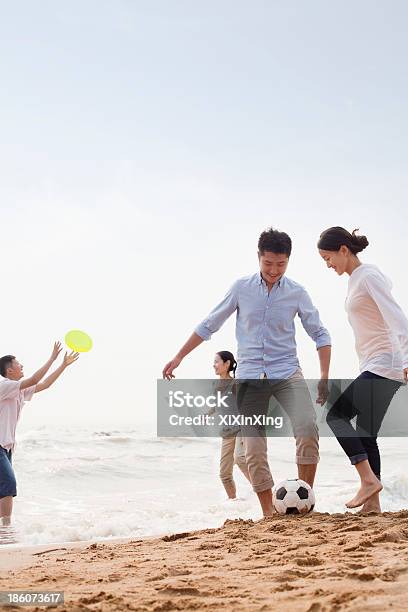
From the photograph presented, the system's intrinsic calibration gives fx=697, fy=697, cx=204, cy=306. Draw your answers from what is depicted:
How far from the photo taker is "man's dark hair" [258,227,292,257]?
5.25 meters

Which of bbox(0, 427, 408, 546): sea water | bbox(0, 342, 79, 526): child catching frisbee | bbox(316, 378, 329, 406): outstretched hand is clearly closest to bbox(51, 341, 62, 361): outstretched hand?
bbox(0, 342, 79, 526): child catching frisbee

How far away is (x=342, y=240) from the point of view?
5.13 metres

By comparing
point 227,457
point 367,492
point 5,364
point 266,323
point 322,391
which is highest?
point 266,323

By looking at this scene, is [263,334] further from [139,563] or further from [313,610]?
[313,610]

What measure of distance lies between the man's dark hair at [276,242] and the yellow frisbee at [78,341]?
9.81ft

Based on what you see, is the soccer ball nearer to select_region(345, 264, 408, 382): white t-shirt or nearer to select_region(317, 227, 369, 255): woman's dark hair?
select_region(345, 264, 408, 382): white t-shirt

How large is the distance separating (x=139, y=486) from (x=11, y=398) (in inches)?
204

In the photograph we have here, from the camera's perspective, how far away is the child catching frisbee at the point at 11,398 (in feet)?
23.0

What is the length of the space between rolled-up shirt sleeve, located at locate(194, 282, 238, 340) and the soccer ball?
1.30 m

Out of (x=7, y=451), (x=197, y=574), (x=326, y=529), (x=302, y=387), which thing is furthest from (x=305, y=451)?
(x=7, y=451)

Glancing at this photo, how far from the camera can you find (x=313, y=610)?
2.75 m

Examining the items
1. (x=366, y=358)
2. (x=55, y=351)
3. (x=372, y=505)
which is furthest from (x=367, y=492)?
(x=55, y=351)

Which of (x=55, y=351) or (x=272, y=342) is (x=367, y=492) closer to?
(x=272, y=342)

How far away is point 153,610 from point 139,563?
1.18 metres
